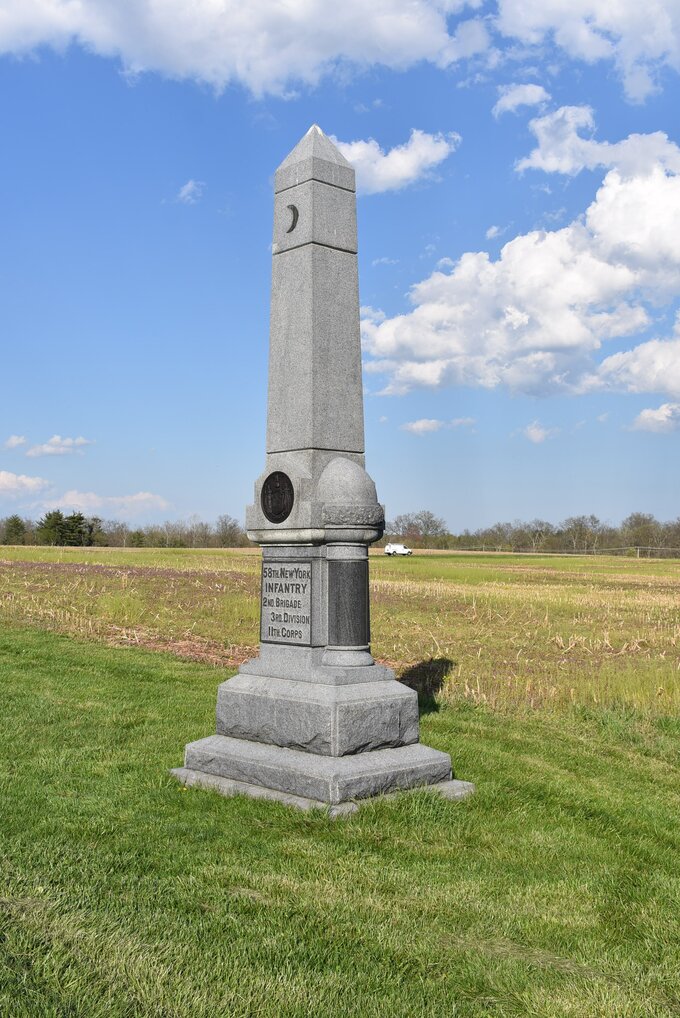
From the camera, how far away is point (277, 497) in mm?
8219

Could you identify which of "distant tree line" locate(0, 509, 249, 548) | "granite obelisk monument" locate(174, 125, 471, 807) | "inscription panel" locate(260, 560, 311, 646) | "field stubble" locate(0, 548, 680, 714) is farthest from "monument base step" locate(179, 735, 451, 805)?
"distant tree line" locate(0, 509, 249, 548)

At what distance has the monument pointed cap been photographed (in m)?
8.45

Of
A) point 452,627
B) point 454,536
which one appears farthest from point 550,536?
point 452,627

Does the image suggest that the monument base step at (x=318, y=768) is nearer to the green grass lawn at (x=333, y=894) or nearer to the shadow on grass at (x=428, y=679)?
the green grass lawn at (x=333, y=894)

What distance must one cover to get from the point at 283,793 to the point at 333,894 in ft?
6.31

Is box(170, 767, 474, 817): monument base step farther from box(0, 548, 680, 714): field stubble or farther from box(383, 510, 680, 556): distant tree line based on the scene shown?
box(383, 510, 680, 556): distant tree line

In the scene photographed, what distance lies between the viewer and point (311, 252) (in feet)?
27.0

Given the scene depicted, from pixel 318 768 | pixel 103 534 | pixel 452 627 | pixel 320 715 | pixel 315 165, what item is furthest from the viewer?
pixel 103 534

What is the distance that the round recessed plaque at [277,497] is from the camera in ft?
26.5

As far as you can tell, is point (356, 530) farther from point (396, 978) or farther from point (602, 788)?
point (396, 978)

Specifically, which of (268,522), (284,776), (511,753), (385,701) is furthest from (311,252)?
(511,753)

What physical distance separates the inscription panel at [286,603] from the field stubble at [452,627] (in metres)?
4.98

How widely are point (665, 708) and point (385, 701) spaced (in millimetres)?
6190

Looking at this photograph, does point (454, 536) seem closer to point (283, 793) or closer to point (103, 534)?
point (103, 534)
